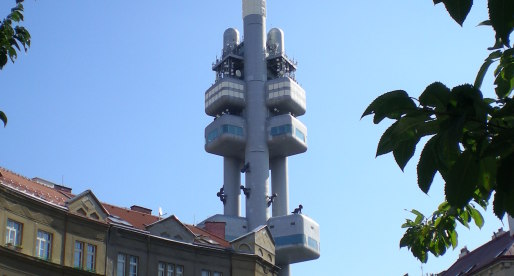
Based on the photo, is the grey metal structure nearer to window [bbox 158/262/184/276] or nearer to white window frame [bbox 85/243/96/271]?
window [bbox 158/262/184/276]

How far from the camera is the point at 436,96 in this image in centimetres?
432

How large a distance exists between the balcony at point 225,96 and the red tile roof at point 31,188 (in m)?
97.7

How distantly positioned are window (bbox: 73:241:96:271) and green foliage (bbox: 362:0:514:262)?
2161 inches

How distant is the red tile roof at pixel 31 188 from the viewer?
54650 millimetres

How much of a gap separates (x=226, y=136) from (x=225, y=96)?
8.05m

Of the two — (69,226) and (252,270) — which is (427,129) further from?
(252,270)

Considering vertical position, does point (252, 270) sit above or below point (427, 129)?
above

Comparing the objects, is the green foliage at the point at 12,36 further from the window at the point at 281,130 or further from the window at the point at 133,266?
the window at the point at 281,130

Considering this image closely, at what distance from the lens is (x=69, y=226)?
188 ft

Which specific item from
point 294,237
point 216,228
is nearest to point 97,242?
point 216,228

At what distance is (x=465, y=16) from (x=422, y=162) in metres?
0.81

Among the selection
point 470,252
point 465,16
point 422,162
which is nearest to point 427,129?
point 422,162

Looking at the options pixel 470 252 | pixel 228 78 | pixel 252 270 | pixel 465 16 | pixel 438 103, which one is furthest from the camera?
pixel 228 78

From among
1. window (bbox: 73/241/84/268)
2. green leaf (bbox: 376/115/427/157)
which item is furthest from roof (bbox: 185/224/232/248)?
green leaf (bbox: 376/115/427/157)
